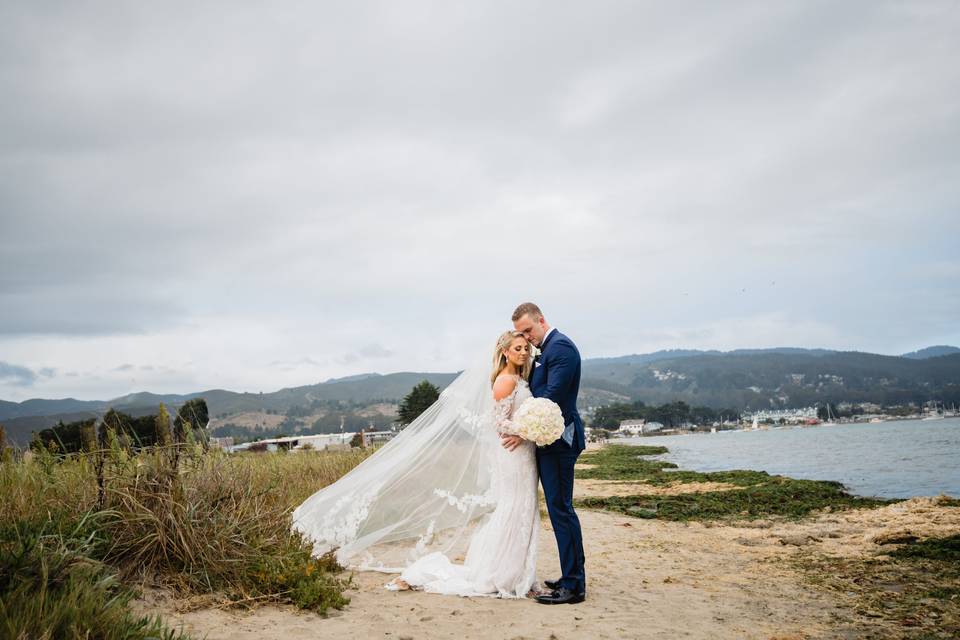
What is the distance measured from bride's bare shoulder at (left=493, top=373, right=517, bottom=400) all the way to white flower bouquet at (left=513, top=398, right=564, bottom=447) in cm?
58

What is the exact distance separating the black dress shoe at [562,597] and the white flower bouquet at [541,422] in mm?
1528

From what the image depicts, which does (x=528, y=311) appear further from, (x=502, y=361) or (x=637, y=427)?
(x=637, y=427)

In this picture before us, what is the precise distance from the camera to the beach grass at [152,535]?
446cm

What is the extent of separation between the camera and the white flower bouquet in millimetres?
6109

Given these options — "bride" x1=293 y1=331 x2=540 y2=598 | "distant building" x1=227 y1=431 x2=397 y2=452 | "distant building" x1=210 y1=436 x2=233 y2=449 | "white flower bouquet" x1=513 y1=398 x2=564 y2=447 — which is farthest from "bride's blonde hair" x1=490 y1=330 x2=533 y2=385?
"distant building" x1=227 y1=431 x2=397 y2=452

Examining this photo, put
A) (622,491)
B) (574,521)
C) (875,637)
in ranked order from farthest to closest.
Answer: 1. (622,491)
2. (574,521)
3. (875,637)

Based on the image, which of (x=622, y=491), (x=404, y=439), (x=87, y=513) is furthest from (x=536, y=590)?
(x=622, y=491)

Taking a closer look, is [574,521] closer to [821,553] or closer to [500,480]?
[500,480]

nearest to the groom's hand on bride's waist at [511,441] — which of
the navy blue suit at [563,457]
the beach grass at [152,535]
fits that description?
the navy blue suit at [563,457]

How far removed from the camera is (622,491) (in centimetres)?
1980

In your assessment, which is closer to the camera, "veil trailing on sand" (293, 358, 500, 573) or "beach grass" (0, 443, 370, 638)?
"beach grass" (0, 443, 370, 638)

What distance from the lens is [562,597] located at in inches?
246

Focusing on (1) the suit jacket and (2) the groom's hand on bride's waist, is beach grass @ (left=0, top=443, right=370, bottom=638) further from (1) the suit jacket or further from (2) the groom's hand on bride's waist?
(1) the suit jacket

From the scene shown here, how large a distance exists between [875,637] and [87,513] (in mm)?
6914
